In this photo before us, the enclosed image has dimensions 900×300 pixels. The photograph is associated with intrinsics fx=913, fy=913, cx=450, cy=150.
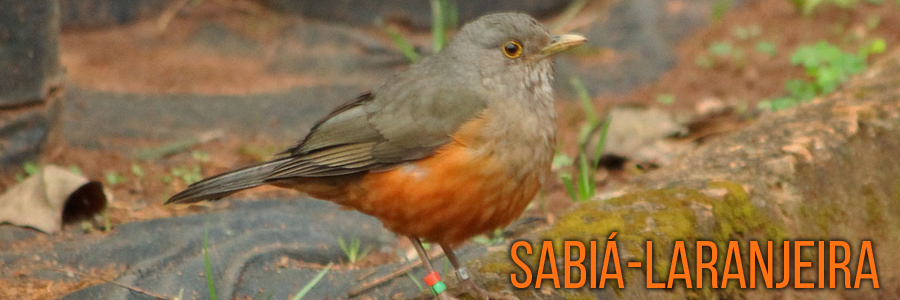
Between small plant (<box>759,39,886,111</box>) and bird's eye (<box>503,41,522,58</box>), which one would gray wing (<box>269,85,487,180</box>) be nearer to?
bird's eye (<box>503,41,522,58</box>)

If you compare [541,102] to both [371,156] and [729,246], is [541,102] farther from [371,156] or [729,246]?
[729,246]

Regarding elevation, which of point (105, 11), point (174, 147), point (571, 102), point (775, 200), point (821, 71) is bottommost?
point (775, 200)

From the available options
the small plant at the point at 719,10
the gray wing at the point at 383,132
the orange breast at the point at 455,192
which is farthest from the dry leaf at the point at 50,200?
the small plant at the point at 719,10

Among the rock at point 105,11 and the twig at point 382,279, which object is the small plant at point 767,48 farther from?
the rock at point 105,11

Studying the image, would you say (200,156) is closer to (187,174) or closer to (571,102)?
(187,174)

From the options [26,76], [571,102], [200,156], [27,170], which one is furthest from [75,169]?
[571,102]

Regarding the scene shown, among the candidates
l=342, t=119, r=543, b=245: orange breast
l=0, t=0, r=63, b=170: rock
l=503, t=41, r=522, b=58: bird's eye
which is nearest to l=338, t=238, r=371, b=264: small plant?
l=342, t=119, r=543, b=245: orange breast
